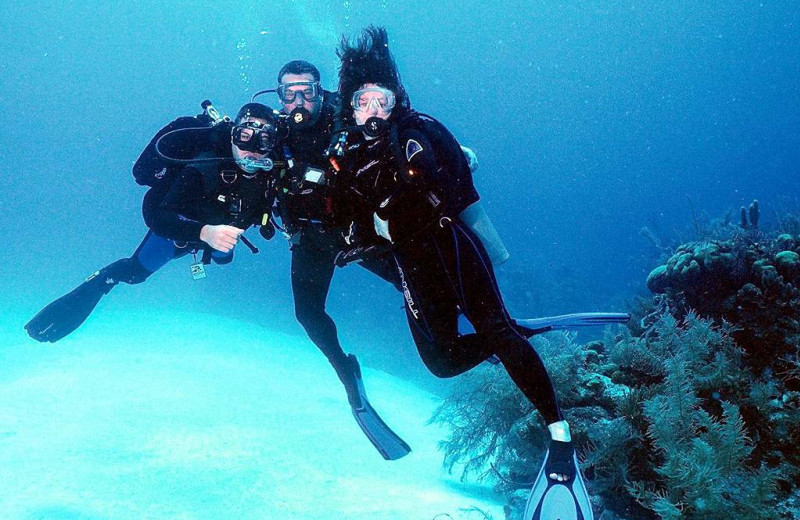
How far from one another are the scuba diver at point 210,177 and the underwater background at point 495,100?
113 feet

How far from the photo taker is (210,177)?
13.5 feet

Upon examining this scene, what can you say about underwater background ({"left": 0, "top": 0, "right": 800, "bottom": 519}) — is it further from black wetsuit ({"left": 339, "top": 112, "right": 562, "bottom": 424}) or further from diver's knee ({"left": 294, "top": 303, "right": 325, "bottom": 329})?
black wetsuit ({"left": 339, "top": 112, "right": 562, "bottom": 424})

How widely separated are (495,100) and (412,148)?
367 feet

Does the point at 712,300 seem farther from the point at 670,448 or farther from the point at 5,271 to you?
the point at 5,271

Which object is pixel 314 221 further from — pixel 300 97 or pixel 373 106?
pixel 300 97

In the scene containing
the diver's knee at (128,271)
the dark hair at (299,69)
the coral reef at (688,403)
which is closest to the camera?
the coral reef at (688,403)

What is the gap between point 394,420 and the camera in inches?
384

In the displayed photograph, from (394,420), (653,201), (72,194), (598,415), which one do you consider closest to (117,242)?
(72,194)

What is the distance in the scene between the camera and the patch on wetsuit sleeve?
3.16 meters

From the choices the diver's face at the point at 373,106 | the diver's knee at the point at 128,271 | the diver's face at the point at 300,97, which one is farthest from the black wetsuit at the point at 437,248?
the diver's knee at the point at 128,271

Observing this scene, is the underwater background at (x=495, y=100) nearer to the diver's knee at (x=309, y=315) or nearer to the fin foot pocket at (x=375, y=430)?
the diver's knee at (x=309, y=315)

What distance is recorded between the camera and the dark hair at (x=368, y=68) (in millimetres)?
3893

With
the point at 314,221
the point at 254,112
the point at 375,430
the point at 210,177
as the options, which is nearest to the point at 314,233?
the point at 314,221

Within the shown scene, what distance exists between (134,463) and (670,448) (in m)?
6.03
